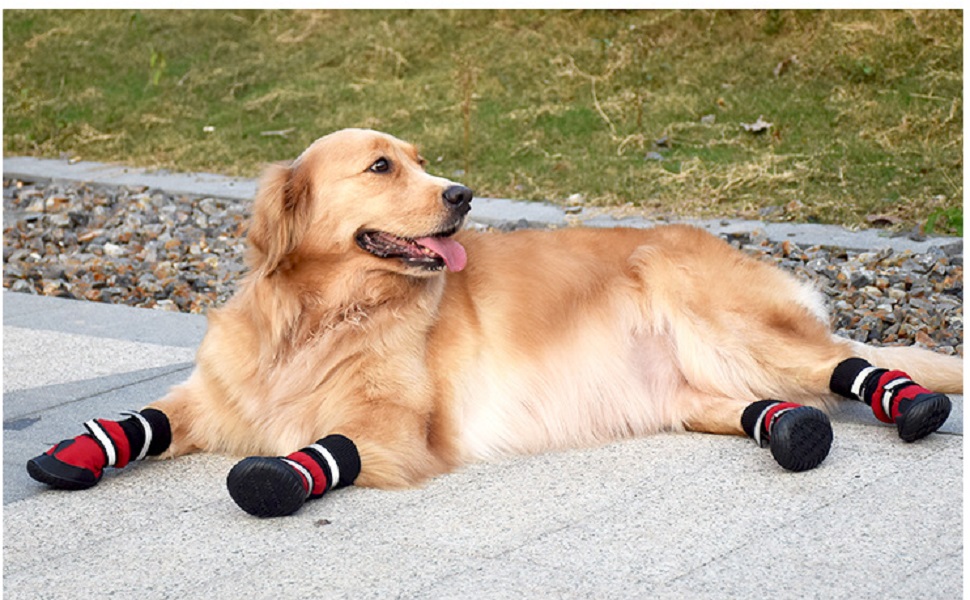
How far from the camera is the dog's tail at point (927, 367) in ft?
14.6

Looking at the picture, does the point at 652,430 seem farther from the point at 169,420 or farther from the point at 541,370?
the point at 169,420

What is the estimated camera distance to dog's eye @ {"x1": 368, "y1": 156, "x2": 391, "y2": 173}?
12.6 ft

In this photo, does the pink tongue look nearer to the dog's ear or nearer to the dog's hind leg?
the dog's ear

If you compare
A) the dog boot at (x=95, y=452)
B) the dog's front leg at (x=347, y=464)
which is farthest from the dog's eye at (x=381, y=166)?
the dog boot at (x=95, y=452)

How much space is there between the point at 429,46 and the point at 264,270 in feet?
33.0

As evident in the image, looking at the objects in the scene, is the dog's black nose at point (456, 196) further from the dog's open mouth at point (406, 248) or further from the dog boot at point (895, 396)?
the dog boot at point (895, 396)

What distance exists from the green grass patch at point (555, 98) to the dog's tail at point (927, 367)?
3.04 m

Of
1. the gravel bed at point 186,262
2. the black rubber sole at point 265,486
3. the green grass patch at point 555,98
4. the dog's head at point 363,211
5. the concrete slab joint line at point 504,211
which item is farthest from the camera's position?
the green grass patch at point 555,98

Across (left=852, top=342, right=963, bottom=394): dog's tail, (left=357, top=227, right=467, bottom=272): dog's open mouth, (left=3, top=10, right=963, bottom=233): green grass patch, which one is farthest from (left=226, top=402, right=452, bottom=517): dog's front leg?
(left=3, top=10, right=963, bottom=233): green grass patch

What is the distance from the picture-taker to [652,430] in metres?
4.32

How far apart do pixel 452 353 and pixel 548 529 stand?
84cm

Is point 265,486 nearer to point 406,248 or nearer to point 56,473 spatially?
point 56,473

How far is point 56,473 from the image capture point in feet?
12.1

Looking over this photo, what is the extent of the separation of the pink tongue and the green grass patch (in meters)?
4.32
